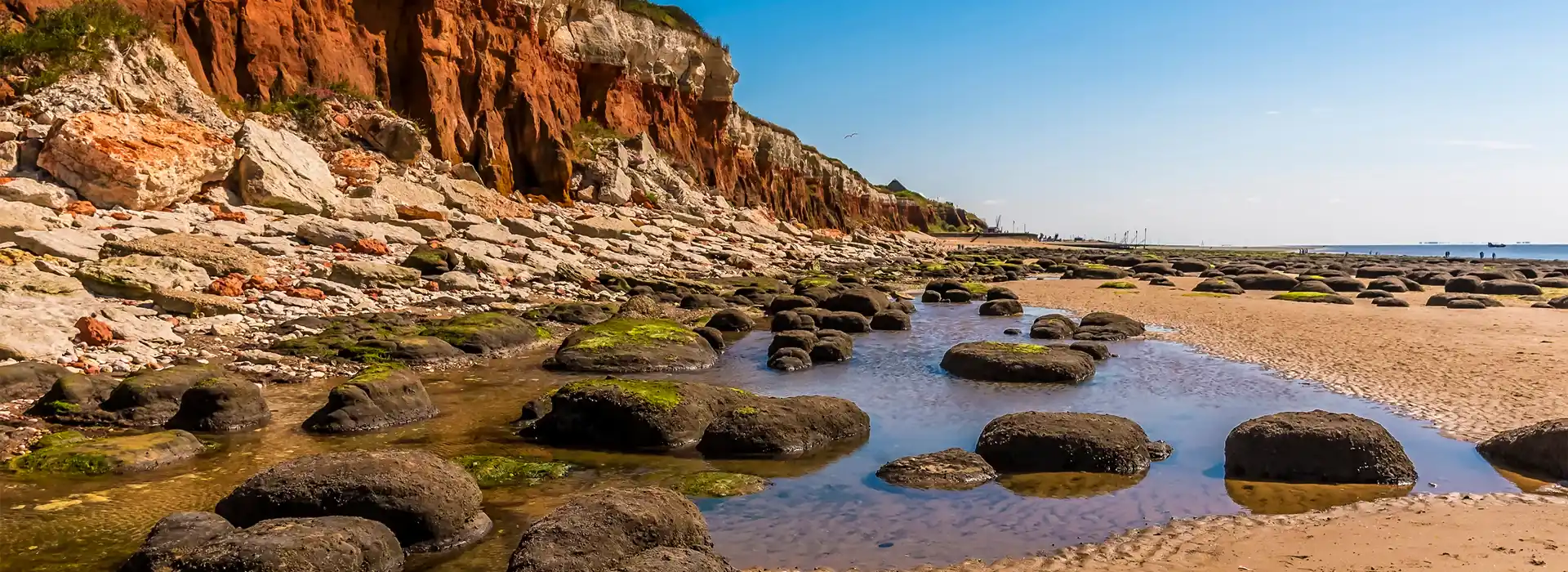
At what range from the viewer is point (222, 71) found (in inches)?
1037

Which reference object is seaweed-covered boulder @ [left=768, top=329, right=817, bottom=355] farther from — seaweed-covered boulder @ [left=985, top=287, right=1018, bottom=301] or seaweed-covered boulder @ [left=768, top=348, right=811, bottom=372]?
seaweed-covered boulder @ [left=985, top=287, right=1018, bottom=301]

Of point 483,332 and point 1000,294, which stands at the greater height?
point 483,332

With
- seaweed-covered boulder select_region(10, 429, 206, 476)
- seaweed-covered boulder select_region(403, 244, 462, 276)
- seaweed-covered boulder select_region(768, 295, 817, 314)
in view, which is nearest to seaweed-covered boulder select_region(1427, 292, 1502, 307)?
seaweed-covered boulder select_region(768, 295, 817, 314)

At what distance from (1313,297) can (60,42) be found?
35.3 meters

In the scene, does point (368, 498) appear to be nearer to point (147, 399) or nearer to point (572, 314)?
point (147, 399)

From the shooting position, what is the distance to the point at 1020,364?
12789mm

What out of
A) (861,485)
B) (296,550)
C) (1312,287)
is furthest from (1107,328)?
(1312,287)

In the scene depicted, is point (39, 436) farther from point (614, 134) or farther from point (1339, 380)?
point (614, 134)

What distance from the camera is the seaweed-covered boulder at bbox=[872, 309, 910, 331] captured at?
1930 centimetres

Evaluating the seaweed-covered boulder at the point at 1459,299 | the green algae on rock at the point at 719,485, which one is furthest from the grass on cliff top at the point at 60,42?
the seaweed-covered boulder at the point at 1459,299

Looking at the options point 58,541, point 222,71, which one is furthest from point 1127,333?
point 222,71

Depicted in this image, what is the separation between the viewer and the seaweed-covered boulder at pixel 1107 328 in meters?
17.4

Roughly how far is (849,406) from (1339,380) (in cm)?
804

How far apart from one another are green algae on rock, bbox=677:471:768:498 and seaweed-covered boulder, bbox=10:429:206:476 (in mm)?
4466
